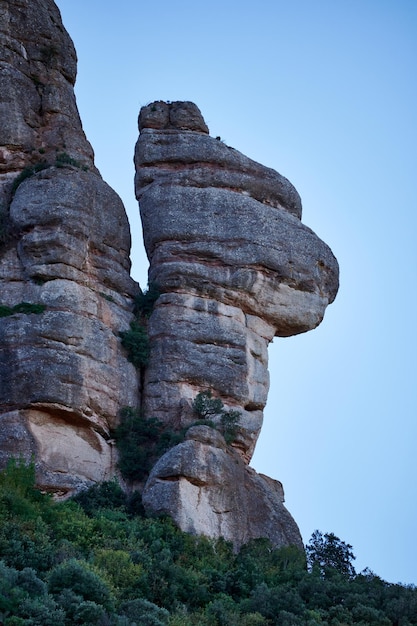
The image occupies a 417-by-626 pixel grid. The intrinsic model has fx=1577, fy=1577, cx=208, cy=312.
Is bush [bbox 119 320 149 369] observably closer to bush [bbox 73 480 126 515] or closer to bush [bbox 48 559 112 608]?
bush [bbox 73 480 126 515]

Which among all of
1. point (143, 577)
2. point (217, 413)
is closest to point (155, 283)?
point (217, 413)

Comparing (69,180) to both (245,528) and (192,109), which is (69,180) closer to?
(192,109)

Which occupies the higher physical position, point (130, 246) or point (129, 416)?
point (130, 246)

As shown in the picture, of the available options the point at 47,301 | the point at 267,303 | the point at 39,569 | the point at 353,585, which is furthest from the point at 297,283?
the point at 39,569

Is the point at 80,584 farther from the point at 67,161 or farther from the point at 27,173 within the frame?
the point at 67,161

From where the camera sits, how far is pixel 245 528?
47000 millimetres

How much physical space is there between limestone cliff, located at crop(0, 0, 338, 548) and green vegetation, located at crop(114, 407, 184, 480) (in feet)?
1.15

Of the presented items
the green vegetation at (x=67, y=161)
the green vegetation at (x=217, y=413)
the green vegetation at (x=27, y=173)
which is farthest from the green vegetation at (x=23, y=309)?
the green vegetation at (x=67, y=161)

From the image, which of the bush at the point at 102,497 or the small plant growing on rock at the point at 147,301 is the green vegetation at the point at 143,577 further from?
the small plant growing on rock at the point at 147,301

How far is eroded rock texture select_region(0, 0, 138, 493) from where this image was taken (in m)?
47.3

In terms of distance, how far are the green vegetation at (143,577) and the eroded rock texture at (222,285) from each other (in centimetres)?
256

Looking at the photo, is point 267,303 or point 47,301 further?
point 267,303

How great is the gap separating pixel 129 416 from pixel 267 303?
269 inches

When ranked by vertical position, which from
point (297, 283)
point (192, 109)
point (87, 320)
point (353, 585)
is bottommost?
point (353, 585)
